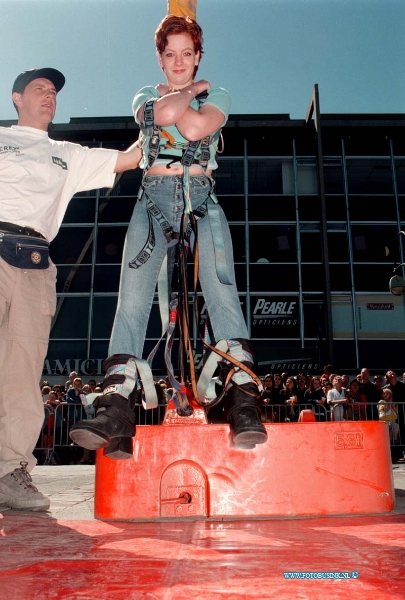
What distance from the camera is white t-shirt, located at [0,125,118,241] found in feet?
9.93

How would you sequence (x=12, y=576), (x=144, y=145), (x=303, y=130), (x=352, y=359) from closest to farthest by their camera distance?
1. (x=12, y=576)
2. (x=144, y=145)
3. (x=352, y=359)
4. (x=303, y=130)

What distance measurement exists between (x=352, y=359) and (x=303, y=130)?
1007 centimetres

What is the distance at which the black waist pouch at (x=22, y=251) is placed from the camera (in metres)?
2.87

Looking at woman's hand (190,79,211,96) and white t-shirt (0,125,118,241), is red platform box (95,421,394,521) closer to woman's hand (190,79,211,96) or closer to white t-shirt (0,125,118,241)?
white t-shirt (0,125,118,241)

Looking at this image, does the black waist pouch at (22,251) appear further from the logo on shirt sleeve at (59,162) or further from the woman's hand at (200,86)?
the woman's hand at (200,86)

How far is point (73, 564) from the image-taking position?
1.37 m

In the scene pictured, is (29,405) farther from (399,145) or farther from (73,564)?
(399,145)

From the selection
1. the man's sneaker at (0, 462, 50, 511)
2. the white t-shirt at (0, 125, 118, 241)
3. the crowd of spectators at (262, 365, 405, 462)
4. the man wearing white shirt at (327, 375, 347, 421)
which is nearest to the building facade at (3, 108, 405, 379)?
the crowd of spectators at (262, 365, 405, 462)

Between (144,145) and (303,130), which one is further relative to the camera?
(303,130)

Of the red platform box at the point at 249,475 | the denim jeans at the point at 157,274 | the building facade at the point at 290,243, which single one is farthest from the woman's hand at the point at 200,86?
the building facade at the point at 290,243

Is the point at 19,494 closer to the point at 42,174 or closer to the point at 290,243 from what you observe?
the point at 42,174

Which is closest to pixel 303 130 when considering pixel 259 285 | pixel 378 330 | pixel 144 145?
pixel 259 285

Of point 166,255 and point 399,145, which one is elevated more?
point 399,145

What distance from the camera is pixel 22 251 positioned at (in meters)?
2.90
